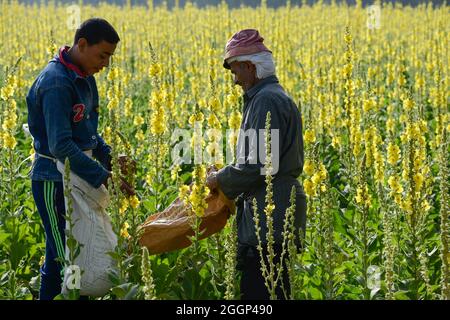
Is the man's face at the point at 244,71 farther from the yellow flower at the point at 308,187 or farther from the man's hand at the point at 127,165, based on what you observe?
the yellow flower at the point at 308,187

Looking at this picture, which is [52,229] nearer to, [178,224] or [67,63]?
[178,224]

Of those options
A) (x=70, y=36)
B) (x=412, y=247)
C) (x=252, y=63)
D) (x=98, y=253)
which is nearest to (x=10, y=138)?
(x=98, y=253)

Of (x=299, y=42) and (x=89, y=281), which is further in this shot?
(x=299, y=42)

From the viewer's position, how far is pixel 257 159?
145 inches

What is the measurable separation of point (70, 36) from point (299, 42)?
5812 millimetres

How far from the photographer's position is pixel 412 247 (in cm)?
407

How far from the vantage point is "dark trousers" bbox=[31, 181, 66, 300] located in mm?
3645

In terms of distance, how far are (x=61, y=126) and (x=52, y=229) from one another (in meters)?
0.58

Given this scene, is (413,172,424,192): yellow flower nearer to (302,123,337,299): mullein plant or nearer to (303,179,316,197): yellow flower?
(302,123,337,299): mullein plant

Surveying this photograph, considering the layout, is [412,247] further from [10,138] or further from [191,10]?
[191,10]

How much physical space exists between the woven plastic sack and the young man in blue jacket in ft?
0.93

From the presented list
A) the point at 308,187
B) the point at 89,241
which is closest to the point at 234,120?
the point at 308,187

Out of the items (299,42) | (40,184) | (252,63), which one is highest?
(299,42)

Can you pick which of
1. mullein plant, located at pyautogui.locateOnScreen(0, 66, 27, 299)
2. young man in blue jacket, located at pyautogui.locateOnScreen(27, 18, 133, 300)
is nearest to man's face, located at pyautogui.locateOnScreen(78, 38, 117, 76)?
young man in blue jacket, located at pyautogui.locateOnScreen(27, 18, 133, 300)
